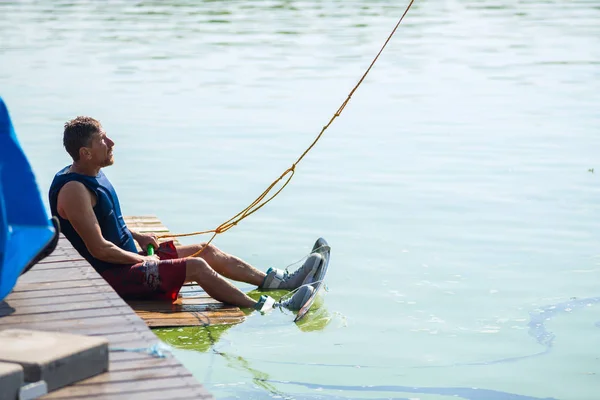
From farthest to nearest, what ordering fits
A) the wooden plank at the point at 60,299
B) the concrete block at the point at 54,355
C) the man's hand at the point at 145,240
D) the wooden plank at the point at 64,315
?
the man's hand at the point at 145,240
the wooden plank at the point at 60,299
the wooden plank at the point at 64,315
the concrete block at the point at 54,355

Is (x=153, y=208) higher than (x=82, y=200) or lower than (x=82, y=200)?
lower

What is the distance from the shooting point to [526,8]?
116 feet

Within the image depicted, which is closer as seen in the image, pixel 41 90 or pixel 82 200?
pixel 82 200

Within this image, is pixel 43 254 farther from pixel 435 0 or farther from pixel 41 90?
pixel 435 0

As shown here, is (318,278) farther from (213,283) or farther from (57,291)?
(57,291)

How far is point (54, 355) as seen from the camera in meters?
3.85

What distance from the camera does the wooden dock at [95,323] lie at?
396 centimetres

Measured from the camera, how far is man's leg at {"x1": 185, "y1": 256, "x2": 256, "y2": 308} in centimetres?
667

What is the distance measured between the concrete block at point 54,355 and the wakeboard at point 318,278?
2918 mm

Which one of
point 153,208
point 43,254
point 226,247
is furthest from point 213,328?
point 153,208

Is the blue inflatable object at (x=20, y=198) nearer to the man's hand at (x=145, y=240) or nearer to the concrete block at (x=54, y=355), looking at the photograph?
the concrete block at (x=54, y=355)

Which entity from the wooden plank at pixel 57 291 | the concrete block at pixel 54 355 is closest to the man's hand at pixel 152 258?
the wooden plank at pixel 57 291

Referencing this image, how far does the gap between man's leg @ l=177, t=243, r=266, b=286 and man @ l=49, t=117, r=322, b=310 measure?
229 millimetres

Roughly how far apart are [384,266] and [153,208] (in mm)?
2873
